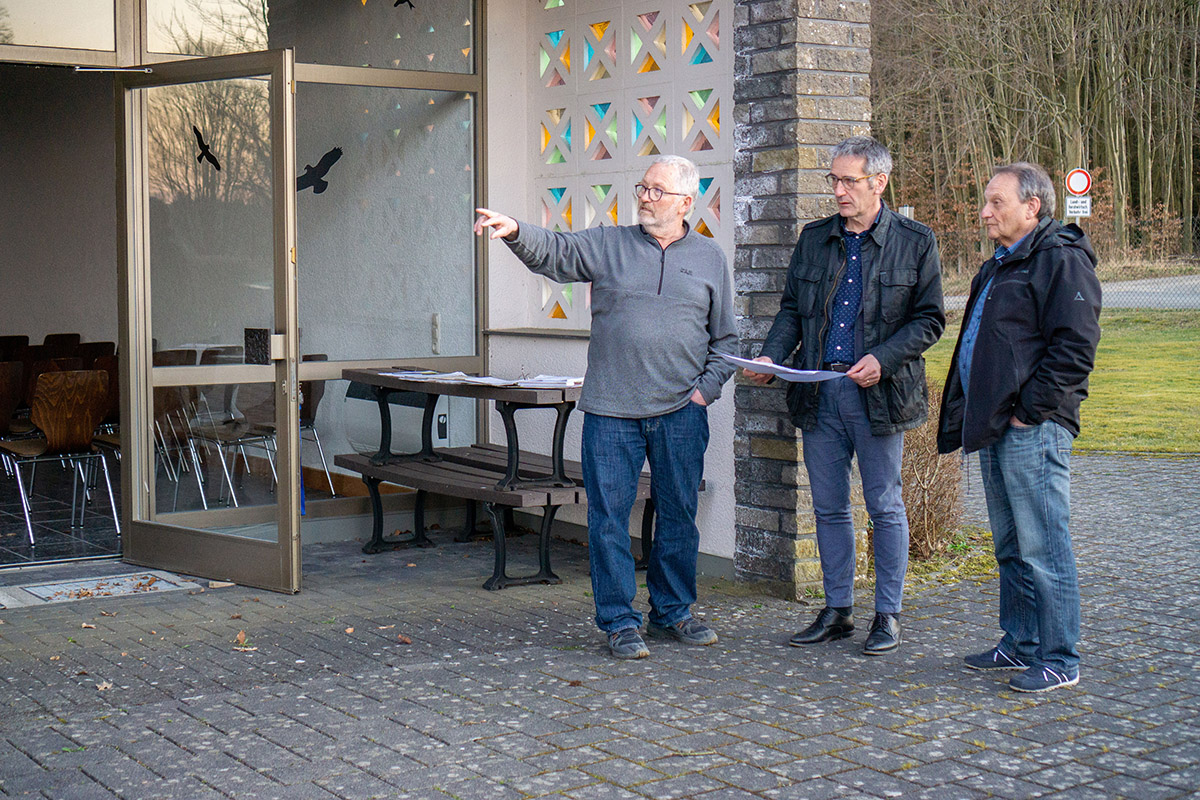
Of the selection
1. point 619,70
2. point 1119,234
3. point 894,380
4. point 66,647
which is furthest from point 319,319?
point 1119,234

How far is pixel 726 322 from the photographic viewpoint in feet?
17.0

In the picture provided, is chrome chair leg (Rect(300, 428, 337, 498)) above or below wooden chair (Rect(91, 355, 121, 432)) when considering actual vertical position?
below

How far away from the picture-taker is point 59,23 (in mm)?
6395

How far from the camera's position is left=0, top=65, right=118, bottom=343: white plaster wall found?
1318 centimetres

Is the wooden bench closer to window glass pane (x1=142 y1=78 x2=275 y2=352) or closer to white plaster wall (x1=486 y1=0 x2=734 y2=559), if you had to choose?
white plaster wall (x1=486 y1=0 x2=734 y2=559)

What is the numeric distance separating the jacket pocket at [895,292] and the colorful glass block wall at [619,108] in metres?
1.36

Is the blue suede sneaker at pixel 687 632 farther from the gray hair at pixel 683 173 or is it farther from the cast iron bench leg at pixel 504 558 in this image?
the gray hair at pixel 683 173

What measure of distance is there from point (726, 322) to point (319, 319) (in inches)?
126

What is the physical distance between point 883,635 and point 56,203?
1119 centimetres

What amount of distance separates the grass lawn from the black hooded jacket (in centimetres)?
460

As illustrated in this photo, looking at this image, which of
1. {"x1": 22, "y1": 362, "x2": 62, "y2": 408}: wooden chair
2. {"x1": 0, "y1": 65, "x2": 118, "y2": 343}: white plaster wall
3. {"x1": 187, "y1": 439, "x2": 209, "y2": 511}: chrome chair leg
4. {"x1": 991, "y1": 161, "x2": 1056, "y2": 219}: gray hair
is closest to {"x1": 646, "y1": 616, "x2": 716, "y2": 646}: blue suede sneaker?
{"x1": 991, "y1": 161, "x2": 1056, "y2": 219}: gray hair

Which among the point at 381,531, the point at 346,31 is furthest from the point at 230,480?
the point at 346,31

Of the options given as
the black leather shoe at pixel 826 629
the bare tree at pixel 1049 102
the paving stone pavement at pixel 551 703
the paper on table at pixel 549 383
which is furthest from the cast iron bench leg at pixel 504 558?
the bare tree at pixel 1049 102

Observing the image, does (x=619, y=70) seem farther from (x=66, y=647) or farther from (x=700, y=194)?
(x=66, y=647)
